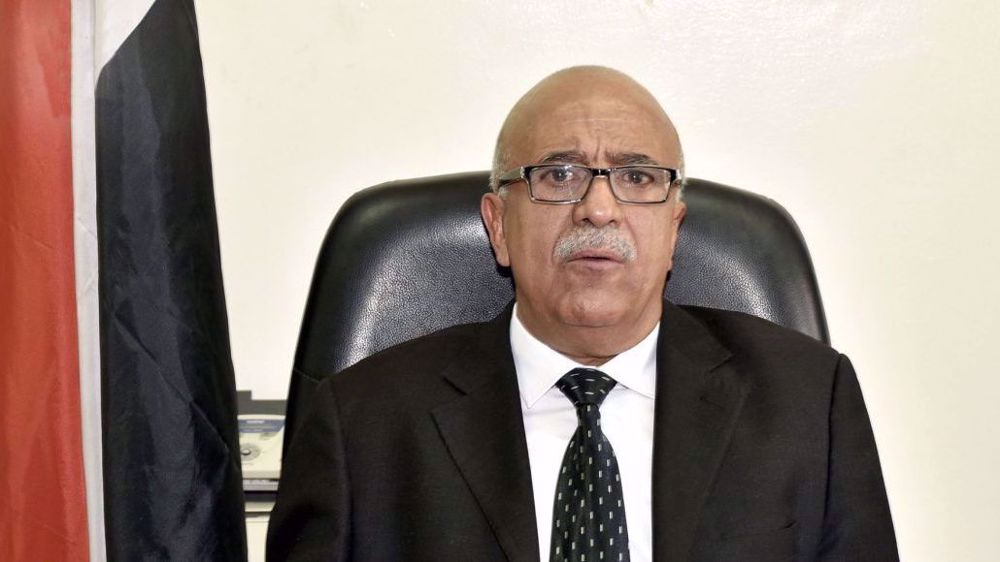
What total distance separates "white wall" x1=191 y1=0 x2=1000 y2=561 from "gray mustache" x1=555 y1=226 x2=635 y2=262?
2.48ft

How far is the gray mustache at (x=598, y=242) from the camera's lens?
5.69ft

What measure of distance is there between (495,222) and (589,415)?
320 millimetres

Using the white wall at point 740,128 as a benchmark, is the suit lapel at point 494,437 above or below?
below

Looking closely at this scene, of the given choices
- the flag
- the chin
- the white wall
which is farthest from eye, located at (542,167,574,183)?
the white wall

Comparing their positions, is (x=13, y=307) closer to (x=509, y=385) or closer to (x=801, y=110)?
(x=509, y=385)

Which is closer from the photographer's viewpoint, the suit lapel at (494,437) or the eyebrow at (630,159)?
the suit lapel at (494,437)

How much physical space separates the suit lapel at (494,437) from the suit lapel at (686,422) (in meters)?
0.18

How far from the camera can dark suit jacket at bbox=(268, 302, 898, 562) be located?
161 cm

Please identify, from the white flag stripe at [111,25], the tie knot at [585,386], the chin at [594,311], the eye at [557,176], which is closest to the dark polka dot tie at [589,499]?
the tie knot at [585,386]

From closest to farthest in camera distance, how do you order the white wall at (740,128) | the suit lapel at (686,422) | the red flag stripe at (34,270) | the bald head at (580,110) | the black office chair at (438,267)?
the red flag stripe at (34,270) → the suit lapel at (686,422) → the black office chair at (438,267) → the bald head at (580,110) → the white wall at (740,128)

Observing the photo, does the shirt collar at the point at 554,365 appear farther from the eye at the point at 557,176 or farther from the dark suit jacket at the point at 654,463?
the eye at the point at 557,176

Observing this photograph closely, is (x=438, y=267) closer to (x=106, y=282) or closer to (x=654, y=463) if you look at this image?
(x=654, y=463)

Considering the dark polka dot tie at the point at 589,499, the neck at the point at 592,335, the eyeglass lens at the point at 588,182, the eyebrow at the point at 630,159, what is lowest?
the dark polka dot tie at the point at 589,499

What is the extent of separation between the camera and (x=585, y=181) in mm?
1797
